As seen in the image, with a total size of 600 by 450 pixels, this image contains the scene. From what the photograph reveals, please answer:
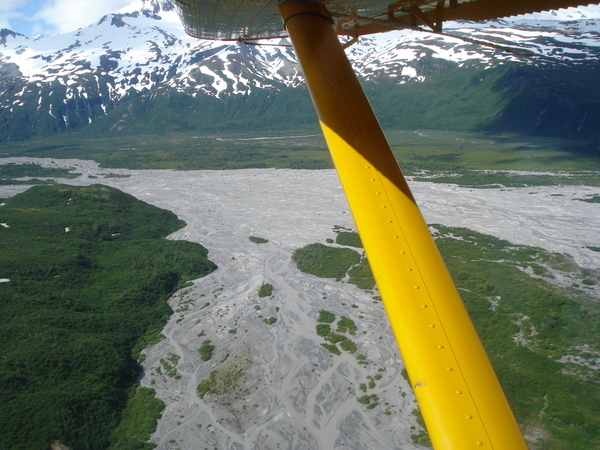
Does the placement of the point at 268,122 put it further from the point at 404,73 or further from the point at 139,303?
the point at 139,303

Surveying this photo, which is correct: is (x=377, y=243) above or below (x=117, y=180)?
above

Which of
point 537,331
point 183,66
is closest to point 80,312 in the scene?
point 537,331

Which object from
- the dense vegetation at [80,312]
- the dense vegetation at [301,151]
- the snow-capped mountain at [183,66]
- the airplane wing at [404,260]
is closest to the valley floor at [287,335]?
the dense vegetation at [80,312]

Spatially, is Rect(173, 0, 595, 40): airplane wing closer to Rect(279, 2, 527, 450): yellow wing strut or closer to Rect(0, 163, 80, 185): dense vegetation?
Rect(279, 2, 527, 450): yellow wing strut

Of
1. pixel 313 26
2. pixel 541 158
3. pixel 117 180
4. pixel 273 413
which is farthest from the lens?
pixel 541 158

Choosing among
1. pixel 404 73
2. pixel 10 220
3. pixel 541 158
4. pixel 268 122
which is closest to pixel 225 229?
pixel 10 220

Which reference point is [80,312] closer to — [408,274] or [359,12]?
[359,12]

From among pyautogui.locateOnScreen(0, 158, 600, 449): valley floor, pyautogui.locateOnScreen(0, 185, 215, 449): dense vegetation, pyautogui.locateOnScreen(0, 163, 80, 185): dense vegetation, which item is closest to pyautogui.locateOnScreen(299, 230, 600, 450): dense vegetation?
pyautogui.locateOnScreen(0, 158, 600, 449): valley floor

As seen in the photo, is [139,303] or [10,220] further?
[10,220]

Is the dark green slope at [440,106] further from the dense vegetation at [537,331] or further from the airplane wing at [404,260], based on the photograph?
the airplane wing at [404,260]
